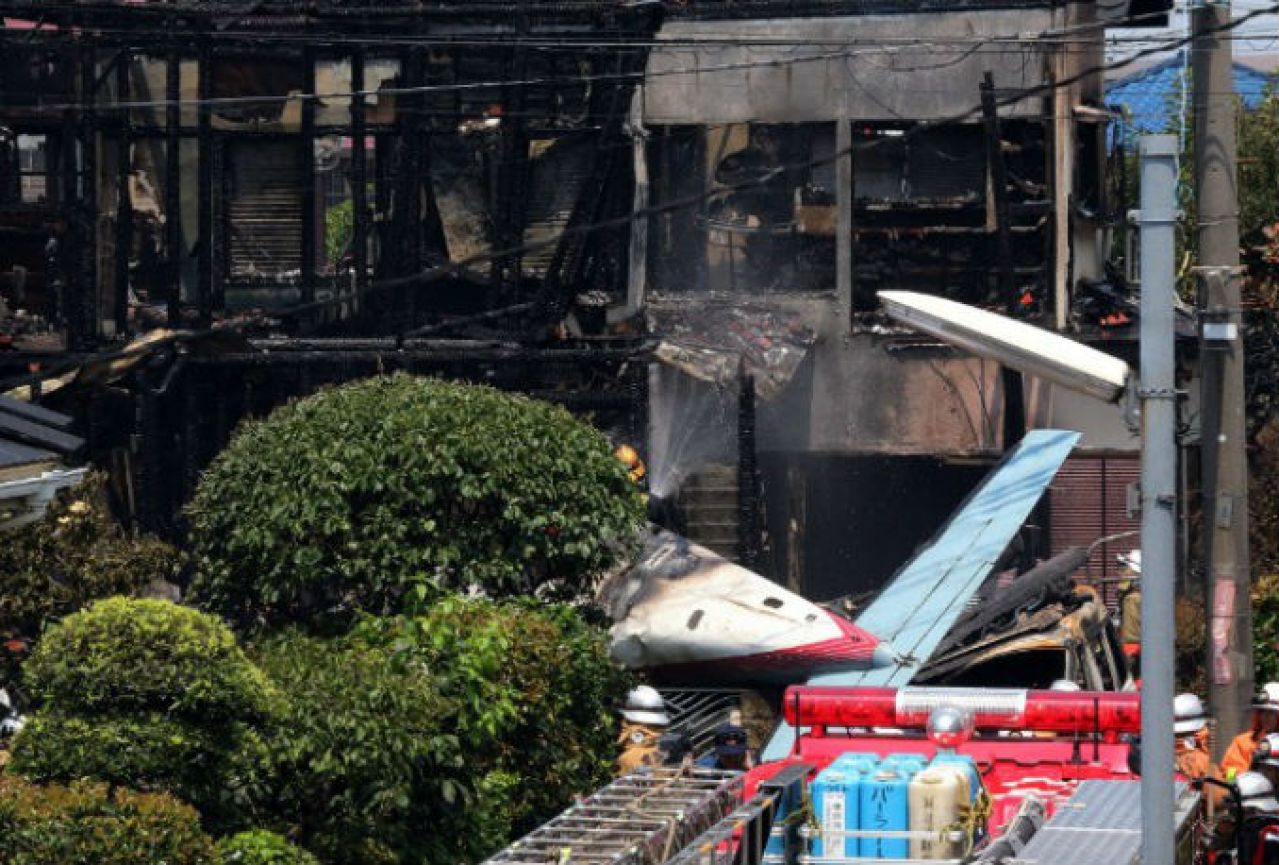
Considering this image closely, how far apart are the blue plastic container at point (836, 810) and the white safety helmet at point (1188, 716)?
12.6 ft

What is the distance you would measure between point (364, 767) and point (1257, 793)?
5.06m

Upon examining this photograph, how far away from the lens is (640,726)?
1786 centimetres

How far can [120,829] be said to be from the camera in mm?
10781

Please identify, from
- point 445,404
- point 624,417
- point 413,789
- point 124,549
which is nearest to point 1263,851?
point 413,789

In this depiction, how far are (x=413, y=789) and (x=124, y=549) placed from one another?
852 cm

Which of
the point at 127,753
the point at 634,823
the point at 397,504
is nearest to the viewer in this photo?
the point at 634,823

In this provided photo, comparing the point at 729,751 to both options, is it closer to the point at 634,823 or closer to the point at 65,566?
the point at 634,823

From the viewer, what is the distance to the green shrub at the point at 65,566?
19281 mm

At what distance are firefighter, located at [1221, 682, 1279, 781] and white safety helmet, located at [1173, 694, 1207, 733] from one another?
1.23ft

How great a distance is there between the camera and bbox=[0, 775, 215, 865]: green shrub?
34.4ft

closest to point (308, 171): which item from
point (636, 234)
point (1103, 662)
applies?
point (636, 234)

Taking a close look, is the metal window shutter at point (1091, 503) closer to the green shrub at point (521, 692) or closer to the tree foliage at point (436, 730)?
the tree foliage at point (436, 730)

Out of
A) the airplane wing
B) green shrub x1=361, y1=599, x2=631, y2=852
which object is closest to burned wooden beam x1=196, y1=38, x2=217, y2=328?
the airplane wing

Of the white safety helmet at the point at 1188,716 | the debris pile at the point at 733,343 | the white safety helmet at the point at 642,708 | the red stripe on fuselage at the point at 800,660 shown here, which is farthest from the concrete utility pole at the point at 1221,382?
the debris pile at the point at 733,343
